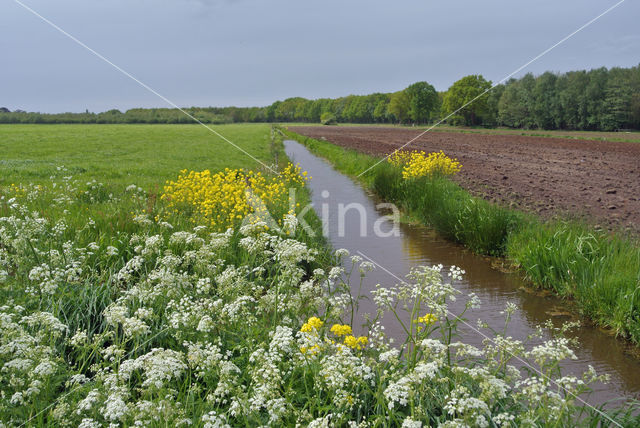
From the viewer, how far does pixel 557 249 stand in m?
7.08

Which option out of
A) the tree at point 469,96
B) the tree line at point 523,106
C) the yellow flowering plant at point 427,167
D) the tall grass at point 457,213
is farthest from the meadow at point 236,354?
the tree at point 469,96

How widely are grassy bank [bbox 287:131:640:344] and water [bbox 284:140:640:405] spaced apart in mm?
248

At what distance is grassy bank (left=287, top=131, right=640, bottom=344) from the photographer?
5801 millimetres

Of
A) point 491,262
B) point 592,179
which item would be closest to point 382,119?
point 592,179

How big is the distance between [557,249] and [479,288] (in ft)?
4.38

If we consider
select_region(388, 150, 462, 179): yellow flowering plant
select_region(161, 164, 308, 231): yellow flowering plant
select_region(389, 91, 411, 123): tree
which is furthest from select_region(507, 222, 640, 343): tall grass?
select_region(389, 91, 411, 123): tree

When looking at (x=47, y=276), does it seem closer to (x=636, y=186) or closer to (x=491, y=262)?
(x=491, y=262)

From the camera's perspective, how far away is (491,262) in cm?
880

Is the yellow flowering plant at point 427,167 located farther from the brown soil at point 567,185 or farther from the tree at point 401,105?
the tree at point 401,105

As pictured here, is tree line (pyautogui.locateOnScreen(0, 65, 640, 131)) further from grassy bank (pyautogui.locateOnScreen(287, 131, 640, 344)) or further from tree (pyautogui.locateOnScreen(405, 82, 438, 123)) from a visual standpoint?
grassy bank (pyautogui.locateOnScreen(287, 131, 640, 344))

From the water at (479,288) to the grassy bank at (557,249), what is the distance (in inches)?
9.8

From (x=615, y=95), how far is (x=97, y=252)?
66.4 m

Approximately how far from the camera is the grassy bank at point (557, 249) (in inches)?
228

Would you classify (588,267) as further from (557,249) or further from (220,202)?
(220,202)
